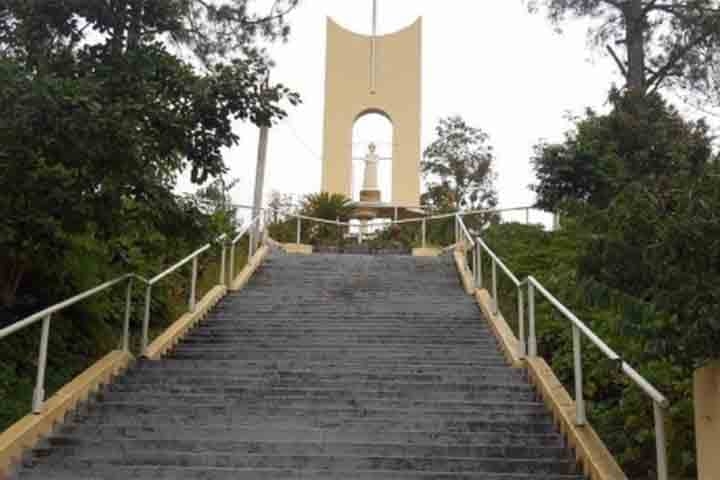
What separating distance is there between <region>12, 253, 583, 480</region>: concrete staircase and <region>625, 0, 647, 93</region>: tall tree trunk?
6.76 meters

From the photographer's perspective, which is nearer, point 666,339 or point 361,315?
point 666,339

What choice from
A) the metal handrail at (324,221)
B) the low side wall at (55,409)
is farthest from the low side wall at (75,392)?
the metal handrail at (324,221)

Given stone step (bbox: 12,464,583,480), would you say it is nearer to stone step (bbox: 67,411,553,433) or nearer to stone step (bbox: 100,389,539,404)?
stone step (bbox: 67,411,553,433)

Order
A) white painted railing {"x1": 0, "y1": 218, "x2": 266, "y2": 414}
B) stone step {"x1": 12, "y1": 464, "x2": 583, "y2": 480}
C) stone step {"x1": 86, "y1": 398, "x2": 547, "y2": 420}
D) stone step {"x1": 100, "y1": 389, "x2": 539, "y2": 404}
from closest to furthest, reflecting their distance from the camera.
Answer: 1. stone step {"x1": 12, "y1": 464, "x2": 583, "y2": 480}
2. white painted railing {"x1": 0, "y1": 218, "x2": 266, "y2": 414}
3. stone step {"x1": 86, "y1": 398, "x2": 547, "y2": 420}
4. stone step {"x1": 100, "y1": 389, "x2": 539, "y2": 404}

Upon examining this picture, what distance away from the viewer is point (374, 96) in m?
22.2

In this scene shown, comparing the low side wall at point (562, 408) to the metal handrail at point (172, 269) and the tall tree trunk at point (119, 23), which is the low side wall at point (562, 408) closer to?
the metal handrail at point (172, 269)

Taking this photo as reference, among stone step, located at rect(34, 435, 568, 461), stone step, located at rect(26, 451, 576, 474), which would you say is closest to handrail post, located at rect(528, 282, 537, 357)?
stone step, located at rect(34, 435, 568, 461)

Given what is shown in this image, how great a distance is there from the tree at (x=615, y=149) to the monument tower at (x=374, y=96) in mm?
8077

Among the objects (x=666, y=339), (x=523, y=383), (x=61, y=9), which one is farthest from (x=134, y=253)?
(x=666, y=339)

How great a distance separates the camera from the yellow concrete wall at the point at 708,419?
3857 millimetres

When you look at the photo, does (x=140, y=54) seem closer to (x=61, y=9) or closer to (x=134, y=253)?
(x=61, y=9)

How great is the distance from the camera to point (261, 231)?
13.9m

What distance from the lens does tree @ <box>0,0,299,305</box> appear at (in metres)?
5.71

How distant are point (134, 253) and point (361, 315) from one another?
2.56m
